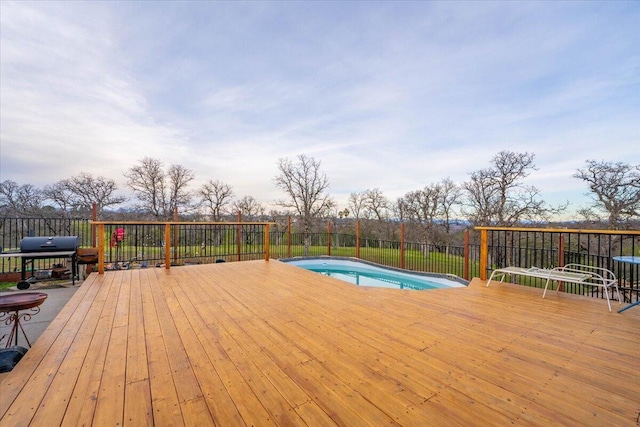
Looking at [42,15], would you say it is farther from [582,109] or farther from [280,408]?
[582,109]

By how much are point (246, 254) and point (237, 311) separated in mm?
5612

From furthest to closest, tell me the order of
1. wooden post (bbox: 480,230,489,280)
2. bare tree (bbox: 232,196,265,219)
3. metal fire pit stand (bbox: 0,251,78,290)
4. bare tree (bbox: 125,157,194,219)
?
1. bare tree (bbox: 232,196,265,219)
2. bare tree (bbox: 125,157,194,219)
3. metal fire pit stand (bbox: 0,251,78,290)
4. wooden post (bbox: 480,230,489,280)

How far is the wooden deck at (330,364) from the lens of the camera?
4.22 feet

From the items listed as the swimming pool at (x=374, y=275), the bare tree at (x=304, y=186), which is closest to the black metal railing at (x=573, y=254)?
the swimming pool at (x=374, y=275)

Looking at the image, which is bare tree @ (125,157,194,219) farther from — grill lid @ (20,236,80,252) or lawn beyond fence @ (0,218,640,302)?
grill lid @ (20,236,80,252)

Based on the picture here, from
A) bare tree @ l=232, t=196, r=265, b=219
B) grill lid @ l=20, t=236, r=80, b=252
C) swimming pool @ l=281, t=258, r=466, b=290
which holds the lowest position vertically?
swimming pool @ l=281, t=258, r=466, b=290

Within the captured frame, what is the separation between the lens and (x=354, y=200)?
1862 cm

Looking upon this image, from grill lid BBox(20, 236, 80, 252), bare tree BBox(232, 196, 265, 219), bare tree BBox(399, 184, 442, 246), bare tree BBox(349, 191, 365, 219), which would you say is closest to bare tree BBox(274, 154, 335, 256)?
bare tree BBox(232, 196, 265, 219)

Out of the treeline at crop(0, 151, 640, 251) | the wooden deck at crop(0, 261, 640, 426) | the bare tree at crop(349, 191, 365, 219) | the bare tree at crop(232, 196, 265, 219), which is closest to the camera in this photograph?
the wooden deck at crop(0, 261, 640, 426)

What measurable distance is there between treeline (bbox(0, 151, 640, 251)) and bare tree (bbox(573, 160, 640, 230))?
3 cm

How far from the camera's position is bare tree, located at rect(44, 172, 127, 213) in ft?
41.5

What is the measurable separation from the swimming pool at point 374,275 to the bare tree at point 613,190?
8.74 m

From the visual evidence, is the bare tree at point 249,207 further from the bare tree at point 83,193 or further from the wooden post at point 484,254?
the wooden post at point 484,254

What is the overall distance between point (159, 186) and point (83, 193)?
3518mm
